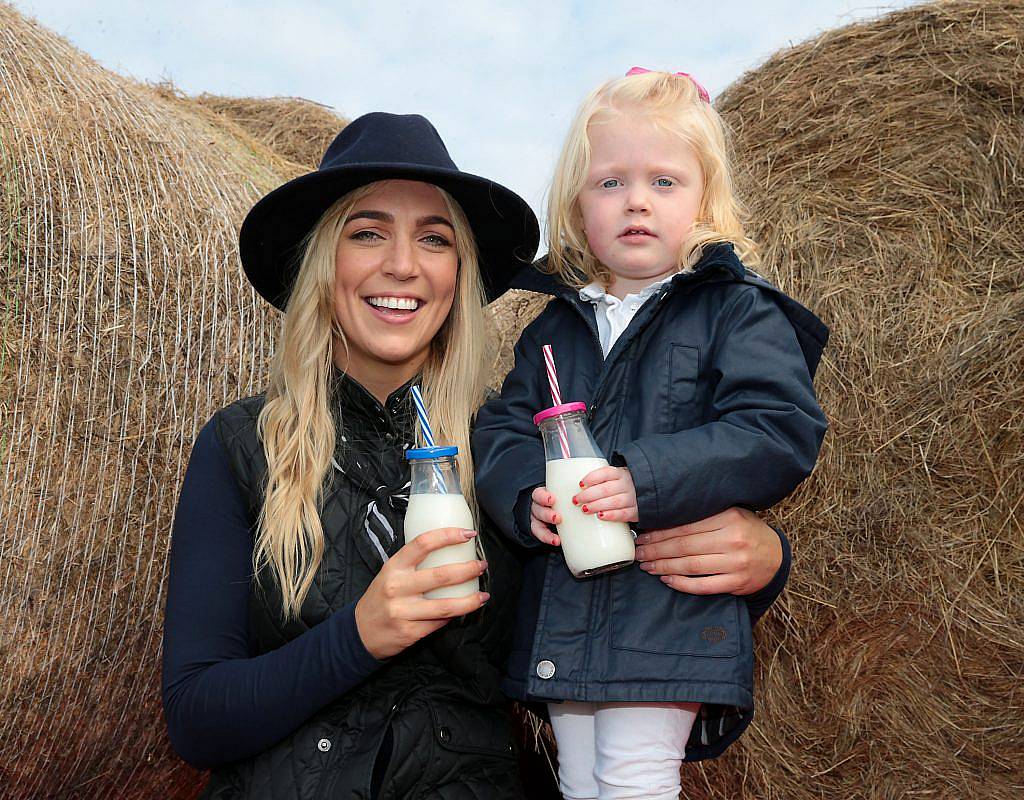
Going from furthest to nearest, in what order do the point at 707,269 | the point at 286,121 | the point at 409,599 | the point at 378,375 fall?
1. the point at 286,121
2. the point at 378,375
3. the point at 707,269
4. the point at 409,599

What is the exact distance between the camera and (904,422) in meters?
2.79

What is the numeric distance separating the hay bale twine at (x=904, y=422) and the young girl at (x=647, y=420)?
0.93 meters

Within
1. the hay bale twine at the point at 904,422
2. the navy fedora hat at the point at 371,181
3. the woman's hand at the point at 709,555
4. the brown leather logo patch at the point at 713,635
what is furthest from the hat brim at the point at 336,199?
→ the hay bale twine at the point at 904,422

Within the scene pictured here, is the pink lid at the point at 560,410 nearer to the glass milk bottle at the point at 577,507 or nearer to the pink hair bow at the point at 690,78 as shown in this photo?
the glass milk bottle at the point at 577,507

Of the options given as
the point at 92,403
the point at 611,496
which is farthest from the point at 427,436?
the point at 92,403

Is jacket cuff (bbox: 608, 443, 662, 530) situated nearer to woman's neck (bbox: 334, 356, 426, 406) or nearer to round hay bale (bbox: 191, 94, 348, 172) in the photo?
woman's neck (bbox: 334, 356, 426, 406)

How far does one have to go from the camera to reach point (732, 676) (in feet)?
5.86

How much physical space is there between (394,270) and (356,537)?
0.53 m

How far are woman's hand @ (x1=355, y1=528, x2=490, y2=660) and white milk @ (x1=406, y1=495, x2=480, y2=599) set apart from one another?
0.04 meters

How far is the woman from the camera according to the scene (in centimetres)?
176

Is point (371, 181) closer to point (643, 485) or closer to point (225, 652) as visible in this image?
point (643, 485)

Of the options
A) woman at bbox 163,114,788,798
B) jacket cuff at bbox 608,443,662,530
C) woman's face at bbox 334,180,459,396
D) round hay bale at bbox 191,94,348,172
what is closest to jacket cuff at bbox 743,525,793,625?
woman at bbox 163,114,788,798

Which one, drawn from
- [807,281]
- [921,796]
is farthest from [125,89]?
[921,796]

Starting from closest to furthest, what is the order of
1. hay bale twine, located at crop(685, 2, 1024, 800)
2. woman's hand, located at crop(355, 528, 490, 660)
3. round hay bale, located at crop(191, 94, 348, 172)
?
1. woman's hand, located at crop(355, 528, 490, 660)
2. hay bale twine, located at crop(685, 2, 1024, 800)
3. round hay bale, located at crop(191, 94, 348, 172)
